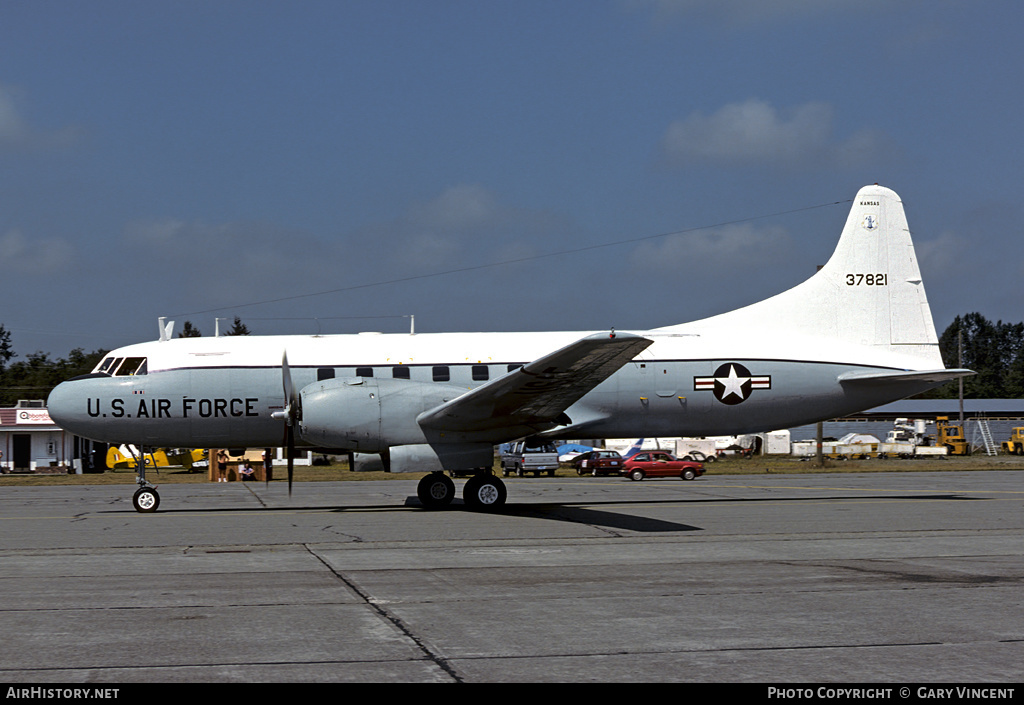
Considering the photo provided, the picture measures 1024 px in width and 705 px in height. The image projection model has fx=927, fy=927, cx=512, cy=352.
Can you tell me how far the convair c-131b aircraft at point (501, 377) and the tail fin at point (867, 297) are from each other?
0.04 metres

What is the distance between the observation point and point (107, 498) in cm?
3041

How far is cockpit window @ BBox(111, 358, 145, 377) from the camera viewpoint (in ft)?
73.7

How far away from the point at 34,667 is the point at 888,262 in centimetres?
2409

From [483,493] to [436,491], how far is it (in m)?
1.25

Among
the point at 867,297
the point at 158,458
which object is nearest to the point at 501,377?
the point at 867,297

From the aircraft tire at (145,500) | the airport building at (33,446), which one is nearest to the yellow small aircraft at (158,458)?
the airport building at (33,446)

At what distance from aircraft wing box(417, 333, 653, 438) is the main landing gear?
1556mm

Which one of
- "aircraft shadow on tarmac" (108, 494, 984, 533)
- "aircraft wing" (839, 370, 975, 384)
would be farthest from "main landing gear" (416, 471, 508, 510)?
"aircraft wing" (839, 370, 975, 384)

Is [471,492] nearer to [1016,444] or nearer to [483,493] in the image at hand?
[483,493]

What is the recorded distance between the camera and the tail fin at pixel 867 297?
25062 millimetres

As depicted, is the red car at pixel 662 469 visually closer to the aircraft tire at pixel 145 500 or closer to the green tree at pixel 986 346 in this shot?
the aircraft tire at pixel 145 500

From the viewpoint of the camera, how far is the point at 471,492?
21.8 meters

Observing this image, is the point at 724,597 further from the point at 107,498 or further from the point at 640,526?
the point at 107,498
